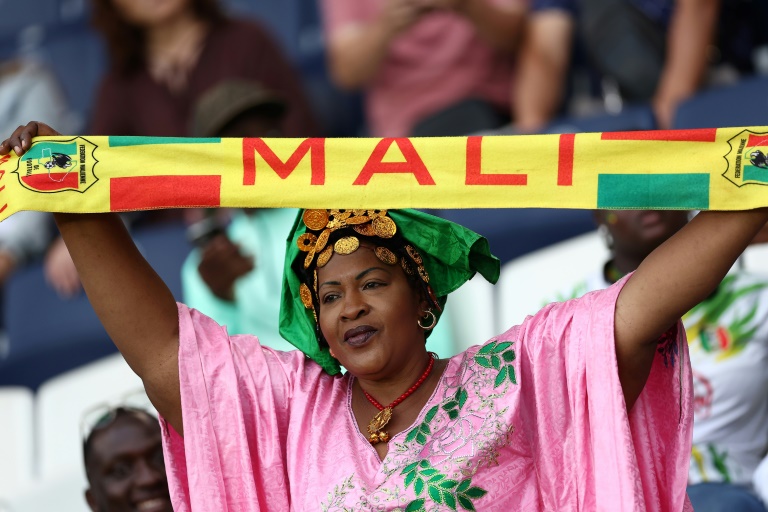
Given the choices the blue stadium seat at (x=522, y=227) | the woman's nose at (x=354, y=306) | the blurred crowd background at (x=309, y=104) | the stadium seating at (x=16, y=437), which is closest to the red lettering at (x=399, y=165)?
the woman's nose at (x=354, y=306)

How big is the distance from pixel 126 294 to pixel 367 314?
517mm

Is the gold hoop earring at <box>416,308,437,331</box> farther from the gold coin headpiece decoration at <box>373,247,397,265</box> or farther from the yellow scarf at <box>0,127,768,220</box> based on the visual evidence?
the yellow scarf at <box>0,127,768,220</box>

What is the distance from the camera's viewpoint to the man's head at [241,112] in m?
4.94

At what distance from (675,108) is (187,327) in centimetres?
251

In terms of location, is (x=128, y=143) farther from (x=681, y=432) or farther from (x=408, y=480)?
(x=681, y=432)

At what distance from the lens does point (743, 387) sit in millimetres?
3742

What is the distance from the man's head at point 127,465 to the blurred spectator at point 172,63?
6.97 feet

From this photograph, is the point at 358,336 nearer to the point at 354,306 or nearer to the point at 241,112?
the point at 354,306

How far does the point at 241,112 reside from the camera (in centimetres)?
496

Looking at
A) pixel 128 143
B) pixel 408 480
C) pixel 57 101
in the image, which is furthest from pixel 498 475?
pixel 57 101

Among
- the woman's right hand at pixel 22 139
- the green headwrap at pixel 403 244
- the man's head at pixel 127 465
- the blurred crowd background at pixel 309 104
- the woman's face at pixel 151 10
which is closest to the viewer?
the woman's right hand at pixel 22 139

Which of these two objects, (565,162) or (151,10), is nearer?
(565,162)

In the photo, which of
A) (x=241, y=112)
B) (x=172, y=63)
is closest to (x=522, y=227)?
(x=241, y=112)

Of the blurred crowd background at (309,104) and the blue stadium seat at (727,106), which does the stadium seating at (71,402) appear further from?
the blue stadium seat at (727,106)
